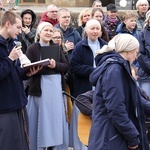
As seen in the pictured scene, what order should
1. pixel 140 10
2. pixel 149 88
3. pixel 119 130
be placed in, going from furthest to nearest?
1. pixel 140 10
2. pixel 149 88
3. pixel 119 130

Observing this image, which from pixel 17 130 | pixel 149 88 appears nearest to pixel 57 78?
pixel 17 130

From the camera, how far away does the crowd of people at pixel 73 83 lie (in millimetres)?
3717

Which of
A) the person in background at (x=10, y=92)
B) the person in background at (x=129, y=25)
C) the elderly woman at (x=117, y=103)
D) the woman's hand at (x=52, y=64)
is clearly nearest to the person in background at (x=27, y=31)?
the woman's hand at (x=52, y=64)

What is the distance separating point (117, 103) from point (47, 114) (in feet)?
6.94

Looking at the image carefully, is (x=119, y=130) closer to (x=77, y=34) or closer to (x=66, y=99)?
(x=66, y=99)

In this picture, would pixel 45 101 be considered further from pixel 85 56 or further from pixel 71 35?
pixel 71 35

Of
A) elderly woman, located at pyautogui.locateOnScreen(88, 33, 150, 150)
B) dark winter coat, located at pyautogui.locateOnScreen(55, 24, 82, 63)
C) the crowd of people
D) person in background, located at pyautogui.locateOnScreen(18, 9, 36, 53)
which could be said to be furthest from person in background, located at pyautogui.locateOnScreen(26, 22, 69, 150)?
elderly woman, located at pyautogui.locateOnScreen(88, 33, 150, 150)

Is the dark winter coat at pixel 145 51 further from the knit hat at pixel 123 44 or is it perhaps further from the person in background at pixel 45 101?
the knit hat at pixel 123 44

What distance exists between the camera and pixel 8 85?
4434 mm

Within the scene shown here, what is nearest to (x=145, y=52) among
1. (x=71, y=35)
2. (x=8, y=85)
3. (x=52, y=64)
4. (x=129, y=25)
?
(x=129, y=25)

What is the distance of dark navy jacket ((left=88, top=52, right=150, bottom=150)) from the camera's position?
11.9ft

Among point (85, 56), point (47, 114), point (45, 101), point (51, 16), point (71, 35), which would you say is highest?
point (51, 16)

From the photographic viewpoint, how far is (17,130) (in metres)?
4.50

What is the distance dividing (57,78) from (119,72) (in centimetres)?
205
